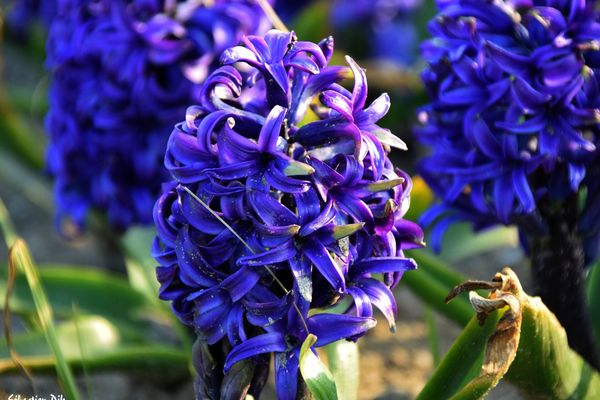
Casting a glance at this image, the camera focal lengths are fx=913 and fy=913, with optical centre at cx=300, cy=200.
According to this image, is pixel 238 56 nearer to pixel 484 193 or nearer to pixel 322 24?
pixel 484 193

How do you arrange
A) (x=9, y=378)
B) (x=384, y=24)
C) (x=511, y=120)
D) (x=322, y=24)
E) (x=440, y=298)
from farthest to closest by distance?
(x=384, y=24)
(x=322, y=24)
(x=9, y=378)
(x=440, y=298)
(x=511, y=120)

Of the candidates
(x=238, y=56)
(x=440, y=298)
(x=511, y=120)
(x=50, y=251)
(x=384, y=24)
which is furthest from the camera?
(x=384, y=24)

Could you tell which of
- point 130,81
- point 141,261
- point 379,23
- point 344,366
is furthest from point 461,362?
point 379,23

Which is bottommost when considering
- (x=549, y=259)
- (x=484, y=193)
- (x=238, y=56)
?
(x=549, y=259)

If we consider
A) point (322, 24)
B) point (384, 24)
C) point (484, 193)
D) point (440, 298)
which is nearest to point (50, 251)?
point (322, 24)

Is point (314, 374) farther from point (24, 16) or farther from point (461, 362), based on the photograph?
point (24, 16)

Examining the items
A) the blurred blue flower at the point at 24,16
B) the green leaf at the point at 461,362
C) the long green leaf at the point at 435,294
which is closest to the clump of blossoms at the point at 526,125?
the long green leaf at the point at 435,294

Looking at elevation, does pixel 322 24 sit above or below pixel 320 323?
below

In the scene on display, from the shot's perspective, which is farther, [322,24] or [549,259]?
[322,24]
